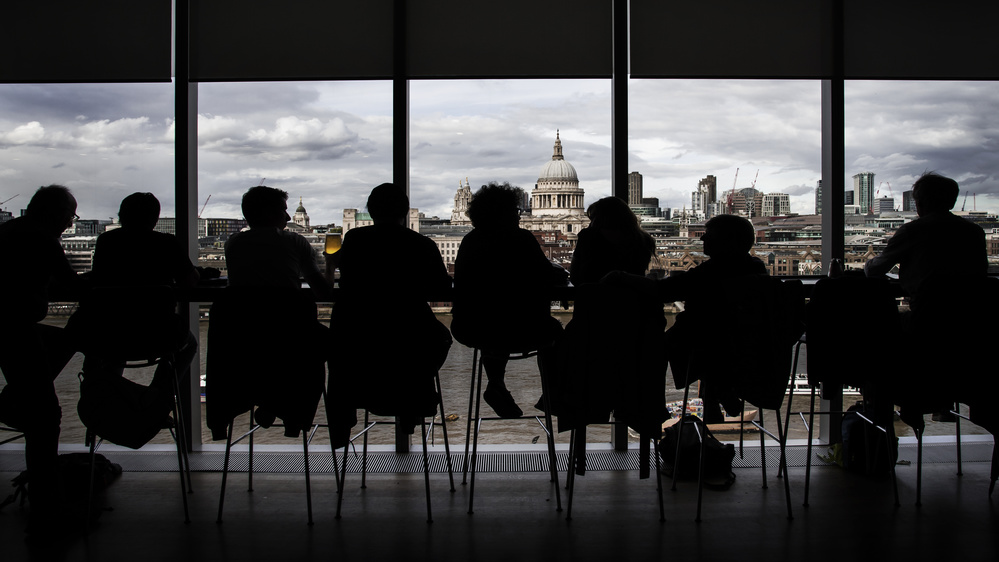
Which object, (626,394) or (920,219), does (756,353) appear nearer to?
(626,394)

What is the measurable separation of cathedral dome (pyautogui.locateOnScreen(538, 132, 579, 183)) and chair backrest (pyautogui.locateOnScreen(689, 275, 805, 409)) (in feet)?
4.64

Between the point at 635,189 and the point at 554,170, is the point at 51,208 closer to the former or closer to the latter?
the point at 635,189

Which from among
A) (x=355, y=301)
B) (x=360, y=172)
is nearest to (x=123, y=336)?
(x=355, y=301)

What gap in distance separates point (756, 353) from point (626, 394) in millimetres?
570

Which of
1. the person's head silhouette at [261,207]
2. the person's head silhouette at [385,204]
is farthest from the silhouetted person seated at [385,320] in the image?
the person's head silhouette at [261,207]

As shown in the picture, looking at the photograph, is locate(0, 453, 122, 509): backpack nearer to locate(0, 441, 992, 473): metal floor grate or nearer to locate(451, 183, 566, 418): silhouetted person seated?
locate(0, 441, 992, 473): metal floor grate

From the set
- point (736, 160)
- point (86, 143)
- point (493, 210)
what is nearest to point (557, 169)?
point (736, 160)

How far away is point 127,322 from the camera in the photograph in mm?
2613

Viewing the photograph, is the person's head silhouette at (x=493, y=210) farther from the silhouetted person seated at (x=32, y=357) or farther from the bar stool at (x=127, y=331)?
the silhouetted person seated at (x=32, y=357)

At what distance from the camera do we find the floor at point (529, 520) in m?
2.41

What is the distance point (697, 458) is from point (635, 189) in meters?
1.64

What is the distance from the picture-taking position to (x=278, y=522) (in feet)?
8.87

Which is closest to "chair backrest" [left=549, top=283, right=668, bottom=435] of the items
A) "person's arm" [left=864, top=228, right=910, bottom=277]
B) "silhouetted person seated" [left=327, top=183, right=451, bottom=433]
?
"silhouetted person seated" [left=327, top=183, right=451, bottom=433]

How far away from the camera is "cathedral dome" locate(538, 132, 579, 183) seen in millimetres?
3982
